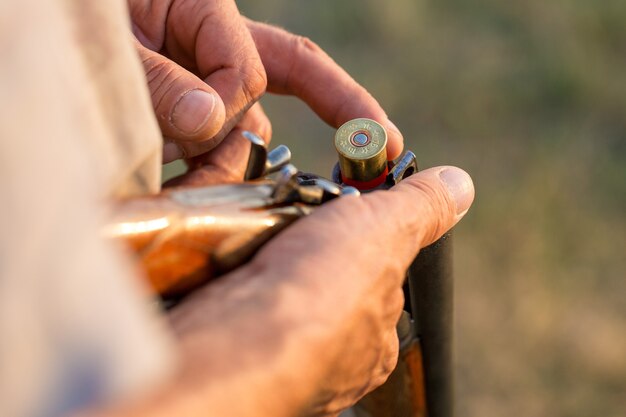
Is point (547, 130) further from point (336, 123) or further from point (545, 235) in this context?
point (336, 123)

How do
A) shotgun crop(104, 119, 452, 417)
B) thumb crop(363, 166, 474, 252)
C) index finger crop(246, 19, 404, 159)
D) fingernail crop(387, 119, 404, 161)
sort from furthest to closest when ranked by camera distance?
index finger crop(246, 19, 404, 159), fingernail crop(387, 119, 404, 161), thumb crop(363, 166, 474, 252), shotgun crop(104, 119, 452, 417)

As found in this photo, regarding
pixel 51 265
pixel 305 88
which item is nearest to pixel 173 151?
pixel 305 88

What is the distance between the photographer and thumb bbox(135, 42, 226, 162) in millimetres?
1395

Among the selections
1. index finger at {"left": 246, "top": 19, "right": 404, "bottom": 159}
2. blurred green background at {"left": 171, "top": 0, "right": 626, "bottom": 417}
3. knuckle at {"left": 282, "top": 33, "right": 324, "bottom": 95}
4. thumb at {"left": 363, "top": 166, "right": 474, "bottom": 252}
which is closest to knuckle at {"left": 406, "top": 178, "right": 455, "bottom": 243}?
thumb at {"left": 363, "top": 166, "right": 474, "bottom": 252}

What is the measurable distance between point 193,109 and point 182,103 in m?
0.02

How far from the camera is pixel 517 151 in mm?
3729

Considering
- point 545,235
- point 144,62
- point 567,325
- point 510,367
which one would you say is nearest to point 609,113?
point 545,235

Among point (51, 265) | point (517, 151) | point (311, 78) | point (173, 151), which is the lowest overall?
point (517, 151)

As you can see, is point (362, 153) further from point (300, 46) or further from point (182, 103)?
point (300, 46)

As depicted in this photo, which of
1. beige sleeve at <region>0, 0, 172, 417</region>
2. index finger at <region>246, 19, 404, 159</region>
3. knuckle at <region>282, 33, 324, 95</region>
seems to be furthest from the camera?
knuckle at <region>282, 33, 324, 95</region>

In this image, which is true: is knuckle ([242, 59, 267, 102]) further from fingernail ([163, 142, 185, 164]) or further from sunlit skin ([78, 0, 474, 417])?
fingernail ([163, 142, 185, 164])

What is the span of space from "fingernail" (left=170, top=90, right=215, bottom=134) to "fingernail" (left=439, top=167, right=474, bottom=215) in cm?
42

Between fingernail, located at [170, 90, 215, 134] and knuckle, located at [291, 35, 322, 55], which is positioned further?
knuckle, located at [291, 35, 322, 55]

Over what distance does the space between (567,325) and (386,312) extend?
216 cm
